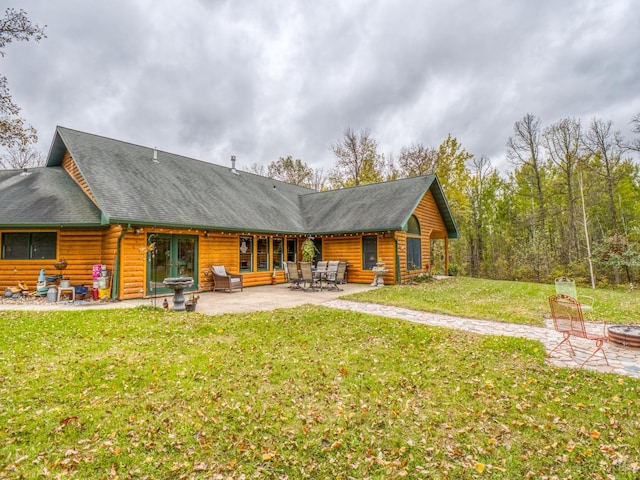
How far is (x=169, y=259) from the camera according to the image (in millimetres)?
10875

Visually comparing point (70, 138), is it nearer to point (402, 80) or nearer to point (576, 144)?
point (402, 80)

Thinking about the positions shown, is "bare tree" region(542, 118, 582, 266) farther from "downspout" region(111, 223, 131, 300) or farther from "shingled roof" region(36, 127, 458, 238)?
"downspout" region(111, 223, 131, 300)

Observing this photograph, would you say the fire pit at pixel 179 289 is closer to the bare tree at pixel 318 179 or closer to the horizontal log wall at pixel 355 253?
the horizontal log wall at pixel 355 253

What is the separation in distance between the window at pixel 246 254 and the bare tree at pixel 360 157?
15.7 m

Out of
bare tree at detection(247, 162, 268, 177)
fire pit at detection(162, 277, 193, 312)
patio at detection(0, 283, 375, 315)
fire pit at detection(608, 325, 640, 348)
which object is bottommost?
fire pit at detection(608, 325, 640, 348)

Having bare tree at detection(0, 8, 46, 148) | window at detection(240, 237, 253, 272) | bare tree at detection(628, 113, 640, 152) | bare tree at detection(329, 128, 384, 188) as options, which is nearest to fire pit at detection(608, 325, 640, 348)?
window at detection(240, 237, 253, 272)

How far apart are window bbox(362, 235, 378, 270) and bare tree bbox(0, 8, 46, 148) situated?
44.7 ft

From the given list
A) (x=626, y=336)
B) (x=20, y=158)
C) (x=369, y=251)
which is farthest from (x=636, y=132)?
(x=20, y=158)

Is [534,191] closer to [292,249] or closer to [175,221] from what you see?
[292,249]

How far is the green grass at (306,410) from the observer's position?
265 cm

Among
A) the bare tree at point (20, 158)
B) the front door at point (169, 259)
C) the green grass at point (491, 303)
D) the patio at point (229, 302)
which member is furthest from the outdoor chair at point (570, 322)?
the bare tree at point (20, 158)

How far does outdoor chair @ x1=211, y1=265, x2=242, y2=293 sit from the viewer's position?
1150cm

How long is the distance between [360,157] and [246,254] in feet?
55.9

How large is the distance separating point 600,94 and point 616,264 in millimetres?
9818
